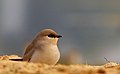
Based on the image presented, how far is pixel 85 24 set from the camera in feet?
65.6

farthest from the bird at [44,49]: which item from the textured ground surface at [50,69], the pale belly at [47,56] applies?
the textured ground surface at [50,69]

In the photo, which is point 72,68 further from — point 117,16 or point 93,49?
point 117,16

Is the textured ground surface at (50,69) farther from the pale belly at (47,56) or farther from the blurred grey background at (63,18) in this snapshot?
the blurred grey background at (63,18)

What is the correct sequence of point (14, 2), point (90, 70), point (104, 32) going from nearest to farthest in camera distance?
point (90, 70) → point (104, 32) → point (14, 2)

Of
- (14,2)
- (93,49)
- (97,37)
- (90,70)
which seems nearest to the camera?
(90,70)

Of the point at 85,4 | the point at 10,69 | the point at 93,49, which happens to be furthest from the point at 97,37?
the point at 10,69

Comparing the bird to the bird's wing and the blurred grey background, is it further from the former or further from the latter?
the blurred grey background

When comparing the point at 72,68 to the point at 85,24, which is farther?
the point at 85,24

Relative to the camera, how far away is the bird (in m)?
3.94

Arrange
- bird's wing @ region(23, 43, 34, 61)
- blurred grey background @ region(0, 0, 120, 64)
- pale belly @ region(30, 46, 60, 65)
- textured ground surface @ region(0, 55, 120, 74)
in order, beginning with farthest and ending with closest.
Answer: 1. blurred grey background @ region(0, 0, 120, 64)
2. bird's wing @ region(23, 43, 34, 61)
3. pale belly @ region(30, 46, 60, 65)
4. textured ground surface @ region(0, 55, 120, 74)

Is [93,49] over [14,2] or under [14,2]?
under

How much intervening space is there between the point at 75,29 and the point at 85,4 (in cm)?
242

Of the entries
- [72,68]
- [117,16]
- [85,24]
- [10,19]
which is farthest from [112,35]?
[72,68]

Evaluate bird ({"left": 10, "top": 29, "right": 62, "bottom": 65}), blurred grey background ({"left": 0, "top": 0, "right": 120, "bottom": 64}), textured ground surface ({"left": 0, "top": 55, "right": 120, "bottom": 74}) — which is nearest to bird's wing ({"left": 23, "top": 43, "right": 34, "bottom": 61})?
bird ({"left": 10, "top": 29, "right": 62, "bottom": 65})
